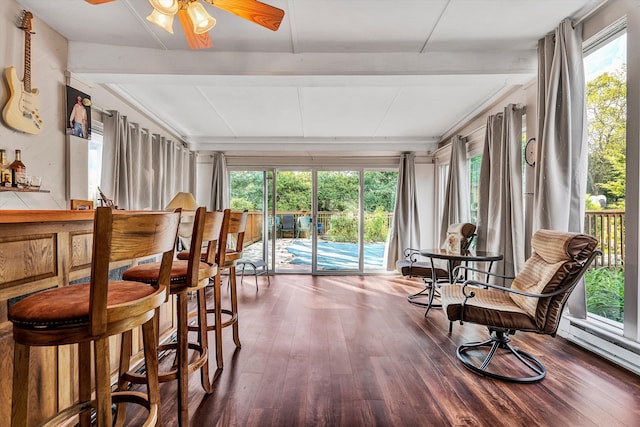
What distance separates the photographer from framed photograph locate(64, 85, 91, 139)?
2.69 meters

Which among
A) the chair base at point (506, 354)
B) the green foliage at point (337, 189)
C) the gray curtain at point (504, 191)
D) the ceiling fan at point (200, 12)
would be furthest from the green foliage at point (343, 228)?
the ceiling fan at point (200, 12)

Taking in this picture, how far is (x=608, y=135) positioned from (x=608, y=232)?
0.75m

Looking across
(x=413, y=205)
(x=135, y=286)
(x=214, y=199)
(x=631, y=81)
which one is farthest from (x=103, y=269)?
(x=413, y=205)

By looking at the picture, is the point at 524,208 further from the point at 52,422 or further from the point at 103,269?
the point at 52,422

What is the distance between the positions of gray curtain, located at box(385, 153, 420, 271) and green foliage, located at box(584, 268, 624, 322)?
3.10m

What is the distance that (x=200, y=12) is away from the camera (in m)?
1.70

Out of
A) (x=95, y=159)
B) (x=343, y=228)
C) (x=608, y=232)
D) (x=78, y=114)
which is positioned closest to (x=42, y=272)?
(x=78, y=114)

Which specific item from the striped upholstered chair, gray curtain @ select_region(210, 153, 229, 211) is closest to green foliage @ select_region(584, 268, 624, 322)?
the striped upholstered chair

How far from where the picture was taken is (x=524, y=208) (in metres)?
3.13

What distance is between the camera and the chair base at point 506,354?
Result: 2.06 metres

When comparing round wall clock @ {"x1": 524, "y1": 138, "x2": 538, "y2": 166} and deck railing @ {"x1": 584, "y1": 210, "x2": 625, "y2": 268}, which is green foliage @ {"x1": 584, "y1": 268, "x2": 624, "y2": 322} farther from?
round wall clock @ {"x1": 524, "y1": 138, "x2": 538, "y2": 166}

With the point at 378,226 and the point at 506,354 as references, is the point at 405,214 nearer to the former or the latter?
the point at 378,226

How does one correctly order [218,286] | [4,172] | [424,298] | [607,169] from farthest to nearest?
[424,298] → [607,169] → [218,286] → [4,172]

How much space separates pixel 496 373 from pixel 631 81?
217 centimetres
